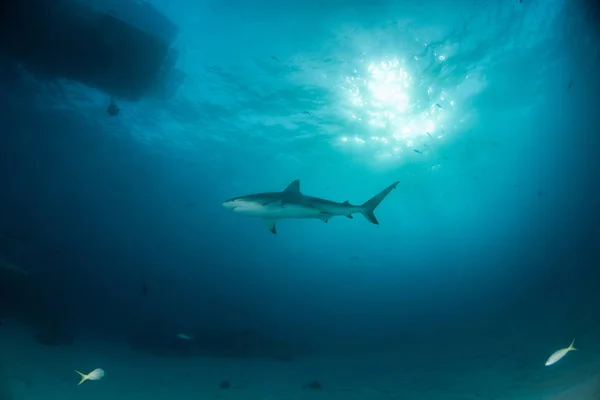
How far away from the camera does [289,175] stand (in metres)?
23.1

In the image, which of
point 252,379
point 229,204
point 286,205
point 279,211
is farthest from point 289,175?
point 229,204

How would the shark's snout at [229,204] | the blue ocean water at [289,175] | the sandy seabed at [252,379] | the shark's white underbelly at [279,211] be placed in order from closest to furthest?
the shark's snout at [229,204] → the shark's white underbelly at [279,211] → the blue ocean water at [289,175] → the sandy seabed at [252,379]

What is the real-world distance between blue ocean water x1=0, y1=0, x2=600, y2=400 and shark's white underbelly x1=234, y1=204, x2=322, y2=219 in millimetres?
7858

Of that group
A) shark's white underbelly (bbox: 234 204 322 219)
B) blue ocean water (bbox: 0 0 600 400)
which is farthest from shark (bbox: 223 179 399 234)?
blue ocean water (bbox: 0 0 600 400)

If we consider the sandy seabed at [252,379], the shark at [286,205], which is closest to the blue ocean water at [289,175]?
the sandy seabed at [252,379]

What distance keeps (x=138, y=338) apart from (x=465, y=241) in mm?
38273

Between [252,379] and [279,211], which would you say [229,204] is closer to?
[279,211]

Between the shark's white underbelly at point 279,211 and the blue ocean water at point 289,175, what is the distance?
25.8 feet

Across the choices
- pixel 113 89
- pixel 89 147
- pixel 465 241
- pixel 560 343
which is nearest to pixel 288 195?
pixel 113 89

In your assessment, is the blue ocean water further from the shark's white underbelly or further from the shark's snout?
the shark's snout

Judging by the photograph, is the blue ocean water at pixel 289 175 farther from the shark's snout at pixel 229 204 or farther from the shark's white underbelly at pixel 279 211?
the shark's snout at pixel 229 204

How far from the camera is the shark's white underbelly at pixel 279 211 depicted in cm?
711

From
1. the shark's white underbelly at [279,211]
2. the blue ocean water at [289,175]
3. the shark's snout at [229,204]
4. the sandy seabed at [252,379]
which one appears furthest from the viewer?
the sandy seabed at [252,379]

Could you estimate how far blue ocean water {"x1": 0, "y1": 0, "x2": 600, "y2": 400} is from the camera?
39.9ft
